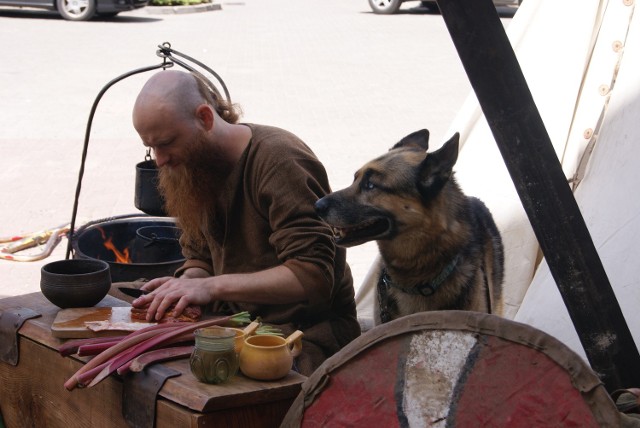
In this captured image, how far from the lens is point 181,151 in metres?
3.10

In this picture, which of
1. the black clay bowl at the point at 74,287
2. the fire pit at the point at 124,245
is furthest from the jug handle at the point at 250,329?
the fire pit at the point at 124,245

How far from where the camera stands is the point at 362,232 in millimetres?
3453

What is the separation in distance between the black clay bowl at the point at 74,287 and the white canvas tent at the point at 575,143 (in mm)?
1991

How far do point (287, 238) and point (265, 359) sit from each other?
2.12 ft

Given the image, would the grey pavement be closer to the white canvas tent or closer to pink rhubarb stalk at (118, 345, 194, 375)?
the white canvas tent

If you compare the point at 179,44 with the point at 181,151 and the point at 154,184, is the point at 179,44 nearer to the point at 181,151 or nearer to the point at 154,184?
the point at 154,184

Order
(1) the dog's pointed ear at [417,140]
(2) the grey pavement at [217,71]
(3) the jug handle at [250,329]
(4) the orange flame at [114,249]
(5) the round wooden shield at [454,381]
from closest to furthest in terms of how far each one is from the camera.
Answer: (5) the round wooden shield at [454,381] → (3) the jug handle at [250,329] → (1) the dog's pointed ear at [417,140] → (4) the orange flame at [114,249] → (2) the grey pavement at [217,71]

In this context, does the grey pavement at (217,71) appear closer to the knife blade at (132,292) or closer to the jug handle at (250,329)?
the knife blade at (132,292)

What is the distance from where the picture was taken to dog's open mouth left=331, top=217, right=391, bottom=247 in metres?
Result: 3.34

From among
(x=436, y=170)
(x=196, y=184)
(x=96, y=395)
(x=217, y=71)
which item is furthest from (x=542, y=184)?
(x=217, y=71)

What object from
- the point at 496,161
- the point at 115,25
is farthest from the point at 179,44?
the point at 496,161

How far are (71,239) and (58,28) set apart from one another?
45.9ft

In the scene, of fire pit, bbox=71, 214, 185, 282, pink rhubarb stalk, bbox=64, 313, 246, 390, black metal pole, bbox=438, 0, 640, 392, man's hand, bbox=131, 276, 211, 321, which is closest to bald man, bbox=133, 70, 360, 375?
man's hand, bbox=131, 276, 211, 321

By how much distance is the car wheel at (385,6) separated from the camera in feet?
67.9
